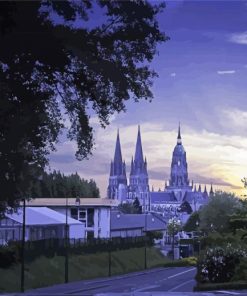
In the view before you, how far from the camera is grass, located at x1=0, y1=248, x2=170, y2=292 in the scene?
129 ft

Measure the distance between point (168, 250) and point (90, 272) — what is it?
1367 inches

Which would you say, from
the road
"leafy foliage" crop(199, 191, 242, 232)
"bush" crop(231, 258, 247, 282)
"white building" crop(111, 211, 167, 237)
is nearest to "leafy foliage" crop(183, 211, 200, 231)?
"white building" crop(111, 211, 167, 237)

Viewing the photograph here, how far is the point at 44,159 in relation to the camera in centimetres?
1242

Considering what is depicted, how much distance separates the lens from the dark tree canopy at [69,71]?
10977mm

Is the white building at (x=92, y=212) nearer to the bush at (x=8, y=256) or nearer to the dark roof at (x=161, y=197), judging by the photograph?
the bush at (x=8, y=256)

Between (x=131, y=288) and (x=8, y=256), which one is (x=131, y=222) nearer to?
(x=8, y=256)

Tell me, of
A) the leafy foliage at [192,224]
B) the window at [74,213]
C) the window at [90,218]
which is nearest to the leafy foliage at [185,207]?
the leafy foliage at [192,224]

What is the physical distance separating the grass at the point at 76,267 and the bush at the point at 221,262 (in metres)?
16.2

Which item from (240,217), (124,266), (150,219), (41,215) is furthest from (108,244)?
A: (150,219)

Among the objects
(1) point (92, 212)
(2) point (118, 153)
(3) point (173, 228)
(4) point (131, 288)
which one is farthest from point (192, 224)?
(2) point (118, 153)

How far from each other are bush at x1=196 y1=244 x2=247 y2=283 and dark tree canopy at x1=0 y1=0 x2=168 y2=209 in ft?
38.0

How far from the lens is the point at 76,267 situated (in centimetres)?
5191

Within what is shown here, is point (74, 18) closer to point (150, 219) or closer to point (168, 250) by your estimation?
point (168, 250)

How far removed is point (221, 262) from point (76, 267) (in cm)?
3125
